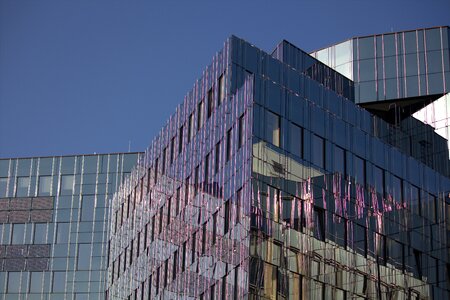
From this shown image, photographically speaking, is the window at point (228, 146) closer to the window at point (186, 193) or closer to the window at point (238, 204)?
the window at point (238, 204)

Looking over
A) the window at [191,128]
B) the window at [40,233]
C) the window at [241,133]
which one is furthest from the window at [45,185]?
the window at [241,133]

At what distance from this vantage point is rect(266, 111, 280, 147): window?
2275 inches

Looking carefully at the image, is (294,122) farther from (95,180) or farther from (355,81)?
(95,180)

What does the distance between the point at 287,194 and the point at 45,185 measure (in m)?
63.5

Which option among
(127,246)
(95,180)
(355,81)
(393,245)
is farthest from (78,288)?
(393,245)

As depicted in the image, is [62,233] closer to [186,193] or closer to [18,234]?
[18,234]

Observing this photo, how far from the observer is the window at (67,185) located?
4540 inches

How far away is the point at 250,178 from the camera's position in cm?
5541

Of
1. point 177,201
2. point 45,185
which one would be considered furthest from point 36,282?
point 177,201

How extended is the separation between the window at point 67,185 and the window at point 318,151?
192ft

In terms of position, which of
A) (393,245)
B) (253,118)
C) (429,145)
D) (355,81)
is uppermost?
(355,81)

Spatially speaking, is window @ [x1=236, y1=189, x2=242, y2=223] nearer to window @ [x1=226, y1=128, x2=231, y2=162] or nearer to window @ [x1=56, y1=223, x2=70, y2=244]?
window @ [x1=226, y1=128, x2=231, y2=162]

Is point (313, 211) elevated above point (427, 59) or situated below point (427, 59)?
below

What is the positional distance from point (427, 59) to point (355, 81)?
6239 millimetres
